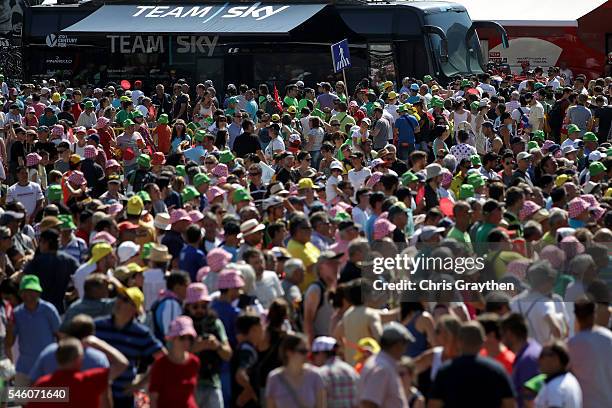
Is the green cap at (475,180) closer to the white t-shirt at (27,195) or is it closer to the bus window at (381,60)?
the white t-shirt at (27,195)

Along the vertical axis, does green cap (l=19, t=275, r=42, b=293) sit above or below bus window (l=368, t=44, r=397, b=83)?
below

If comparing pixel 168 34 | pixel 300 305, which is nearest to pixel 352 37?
pixel 168 34

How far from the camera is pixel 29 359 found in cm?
1076

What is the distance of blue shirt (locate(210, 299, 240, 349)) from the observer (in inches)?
412

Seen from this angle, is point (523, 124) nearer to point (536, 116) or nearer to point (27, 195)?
point (536, 116)

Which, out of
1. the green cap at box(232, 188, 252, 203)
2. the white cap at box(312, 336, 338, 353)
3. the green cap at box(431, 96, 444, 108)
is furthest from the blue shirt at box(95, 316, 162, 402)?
the green cap at box(431, 96, 444, 108)

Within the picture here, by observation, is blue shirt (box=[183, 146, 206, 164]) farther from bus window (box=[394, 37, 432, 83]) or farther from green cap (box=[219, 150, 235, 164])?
bus window (box=[394, 37, 432, 83])

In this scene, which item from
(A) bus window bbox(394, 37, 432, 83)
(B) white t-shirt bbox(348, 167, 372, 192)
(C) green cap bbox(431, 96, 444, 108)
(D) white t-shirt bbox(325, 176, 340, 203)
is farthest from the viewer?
(A) bus window bbox(394, 37, 432, 83)

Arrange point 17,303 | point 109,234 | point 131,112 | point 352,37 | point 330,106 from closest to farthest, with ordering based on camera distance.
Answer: point 17,303, point 109,234, point 131,112, point 330,106, point 352,37

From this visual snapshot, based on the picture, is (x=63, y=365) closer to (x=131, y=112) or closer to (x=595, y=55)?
(x=131, y=112)

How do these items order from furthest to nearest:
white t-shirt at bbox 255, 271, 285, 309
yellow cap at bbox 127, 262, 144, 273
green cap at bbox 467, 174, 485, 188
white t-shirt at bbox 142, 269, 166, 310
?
green cap at bbox 467, 174, 485, 188 < yellow cap at bbox 127, 262, 144, 273 < white t-shirt at bbox 142, 269, 166, 310 < white t-shirt at bbox 255, 271, 285, 309

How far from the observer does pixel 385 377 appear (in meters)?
8.78

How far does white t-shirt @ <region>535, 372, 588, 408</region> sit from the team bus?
23.6 meters

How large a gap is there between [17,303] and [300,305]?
7.27 ft
